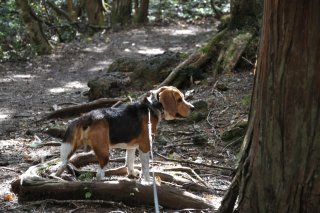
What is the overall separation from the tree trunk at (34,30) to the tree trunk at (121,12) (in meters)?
5.73

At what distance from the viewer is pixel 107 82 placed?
12.3 metres

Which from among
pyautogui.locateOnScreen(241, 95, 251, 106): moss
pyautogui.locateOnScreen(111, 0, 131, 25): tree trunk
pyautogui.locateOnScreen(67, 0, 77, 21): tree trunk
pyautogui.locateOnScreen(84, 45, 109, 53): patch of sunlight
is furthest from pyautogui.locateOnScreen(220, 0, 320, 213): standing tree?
pyautogui.locateOnScreen(67, 0, 77, 21): tree trunk

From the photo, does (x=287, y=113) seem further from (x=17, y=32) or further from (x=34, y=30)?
(x=17, y=32)

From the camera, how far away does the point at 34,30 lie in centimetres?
1969

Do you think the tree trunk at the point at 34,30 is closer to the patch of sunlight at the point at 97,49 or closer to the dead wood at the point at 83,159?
the patch of sunlight at the point at 97,49

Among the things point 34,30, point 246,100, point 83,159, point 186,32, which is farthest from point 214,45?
point 186,32

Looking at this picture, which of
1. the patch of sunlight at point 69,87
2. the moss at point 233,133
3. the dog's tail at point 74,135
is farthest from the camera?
the patch of sunlight at point 69,87

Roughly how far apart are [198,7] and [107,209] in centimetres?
2263

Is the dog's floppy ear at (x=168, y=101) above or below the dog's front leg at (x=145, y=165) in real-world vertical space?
above

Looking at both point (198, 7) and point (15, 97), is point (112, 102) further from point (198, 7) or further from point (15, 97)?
point (198, 7)

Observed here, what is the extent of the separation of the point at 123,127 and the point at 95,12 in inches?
790

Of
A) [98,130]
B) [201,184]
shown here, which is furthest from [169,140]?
[98,130]

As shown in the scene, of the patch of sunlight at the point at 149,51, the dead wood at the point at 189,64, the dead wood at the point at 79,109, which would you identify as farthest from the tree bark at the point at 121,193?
the patch of sunlight at the point at 149,51

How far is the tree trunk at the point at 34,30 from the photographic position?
19234 mm
